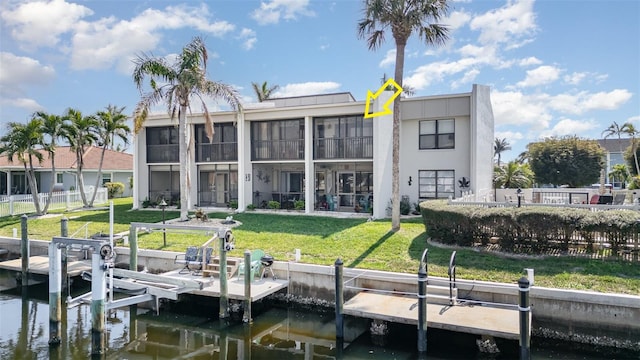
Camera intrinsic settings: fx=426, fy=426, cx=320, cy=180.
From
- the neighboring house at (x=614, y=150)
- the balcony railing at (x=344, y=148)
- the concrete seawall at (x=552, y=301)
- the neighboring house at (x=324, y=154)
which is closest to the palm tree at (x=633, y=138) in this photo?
the neighboring house at (x=614, y=150)

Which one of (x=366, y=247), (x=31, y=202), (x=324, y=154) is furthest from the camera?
(x=31, y=202)

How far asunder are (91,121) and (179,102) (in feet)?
29.5

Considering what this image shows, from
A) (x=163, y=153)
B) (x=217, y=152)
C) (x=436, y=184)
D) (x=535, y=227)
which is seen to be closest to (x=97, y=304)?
(x=535, y=227)

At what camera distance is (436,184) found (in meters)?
21.4

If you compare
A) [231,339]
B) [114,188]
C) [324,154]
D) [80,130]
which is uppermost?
[80,130]

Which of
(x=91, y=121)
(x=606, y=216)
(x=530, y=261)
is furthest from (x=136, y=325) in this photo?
(x=91, y=121)

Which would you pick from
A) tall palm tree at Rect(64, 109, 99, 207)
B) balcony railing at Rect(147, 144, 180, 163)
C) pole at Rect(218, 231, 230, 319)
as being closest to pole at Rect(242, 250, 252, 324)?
pole at Rect(218, 231, 230, 319)

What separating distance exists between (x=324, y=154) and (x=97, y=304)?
1432 cm

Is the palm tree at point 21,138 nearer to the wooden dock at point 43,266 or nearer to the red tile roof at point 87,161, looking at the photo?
the wooden dock at point 43,266

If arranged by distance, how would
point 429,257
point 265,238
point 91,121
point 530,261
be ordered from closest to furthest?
1. point 530,261
2. point 429,257
3. point 265,238
4. point 91,121

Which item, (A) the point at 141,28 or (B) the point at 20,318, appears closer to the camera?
(B) the point at 20,318

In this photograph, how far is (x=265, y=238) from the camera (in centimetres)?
1598

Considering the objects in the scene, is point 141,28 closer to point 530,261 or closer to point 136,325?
point 136,325

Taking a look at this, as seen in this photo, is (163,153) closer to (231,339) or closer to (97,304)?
(97,304)
